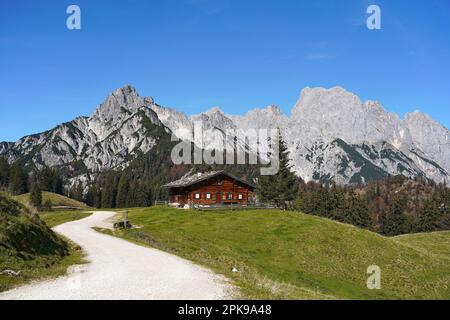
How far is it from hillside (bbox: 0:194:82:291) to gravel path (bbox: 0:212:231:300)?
1.24 metres

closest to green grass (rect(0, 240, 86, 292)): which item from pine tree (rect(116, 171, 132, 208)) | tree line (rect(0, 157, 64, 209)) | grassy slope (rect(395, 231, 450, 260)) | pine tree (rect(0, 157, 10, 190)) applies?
grassy slope (rect(395, 231, 450, 260))

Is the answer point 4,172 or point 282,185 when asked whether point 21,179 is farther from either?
point 282,185

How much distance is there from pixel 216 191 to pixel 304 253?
4153 cm

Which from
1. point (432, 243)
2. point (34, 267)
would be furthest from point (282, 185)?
point (34, 267)

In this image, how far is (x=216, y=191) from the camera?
269 feet

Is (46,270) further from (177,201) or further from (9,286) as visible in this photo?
(177,201)

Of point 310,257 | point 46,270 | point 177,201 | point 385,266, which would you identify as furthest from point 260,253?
point 177,201

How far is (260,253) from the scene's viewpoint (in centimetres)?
4084

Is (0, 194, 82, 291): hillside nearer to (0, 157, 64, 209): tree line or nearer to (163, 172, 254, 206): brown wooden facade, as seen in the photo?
(163, 172, 254, 206): brown wooden facade

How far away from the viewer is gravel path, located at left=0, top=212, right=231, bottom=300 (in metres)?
15.7

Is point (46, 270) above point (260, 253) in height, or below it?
above

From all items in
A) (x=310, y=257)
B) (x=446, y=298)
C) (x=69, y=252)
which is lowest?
(x=446, y=298)
